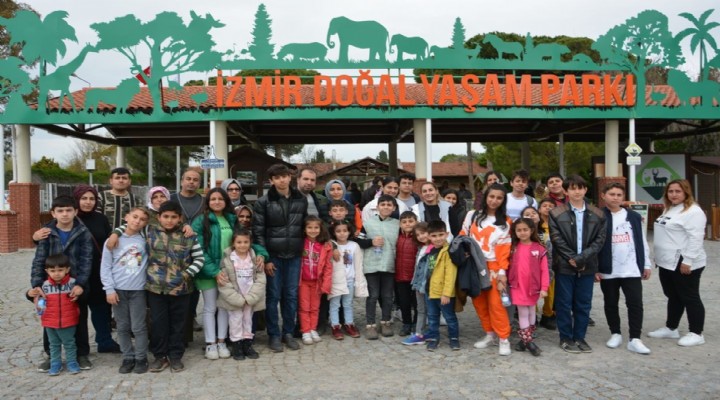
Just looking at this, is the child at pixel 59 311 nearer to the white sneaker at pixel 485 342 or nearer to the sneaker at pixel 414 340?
the sneaker at pixel 414 340

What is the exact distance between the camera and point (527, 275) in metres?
4.62

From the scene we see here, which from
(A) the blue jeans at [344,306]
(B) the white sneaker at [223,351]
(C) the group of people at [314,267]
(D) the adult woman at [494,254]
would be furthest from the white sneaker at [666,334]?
(B) the white sneaker at [223,351]

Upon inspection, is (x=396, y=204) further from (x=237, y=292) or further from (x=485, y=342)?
(x=237, y=292)

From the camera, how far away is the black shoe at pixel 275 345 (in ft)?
15.8

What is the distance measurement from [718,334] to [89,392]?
5756 mm

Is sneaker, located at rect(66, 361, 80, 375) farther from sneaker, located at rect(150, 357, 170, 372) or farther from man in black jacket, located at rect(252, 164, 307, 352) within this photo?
man in black jacket, located at rect(252, 164, 307, 352)

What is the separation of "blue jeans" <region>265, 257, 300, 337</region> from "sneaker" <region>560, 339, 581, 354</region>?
2511 mm

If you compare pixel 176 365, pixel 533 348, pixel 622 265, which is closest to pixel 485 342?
pixel 533 348

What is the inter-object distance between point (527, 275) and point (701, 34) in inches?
504

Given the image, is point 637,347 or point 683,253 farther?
point 683,253

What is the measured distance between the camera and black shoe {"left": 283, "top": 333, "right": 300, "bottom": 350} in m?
4.87

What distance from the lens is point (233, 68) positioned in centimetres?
1264

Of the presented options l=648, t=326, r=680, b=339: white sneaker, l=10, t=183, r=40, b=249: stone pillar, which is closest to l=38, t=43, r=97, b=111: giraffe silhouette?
l=10, t=183, r=40, b=249: stone pillar

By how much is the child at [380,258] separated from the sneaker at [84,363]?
2490 mm
